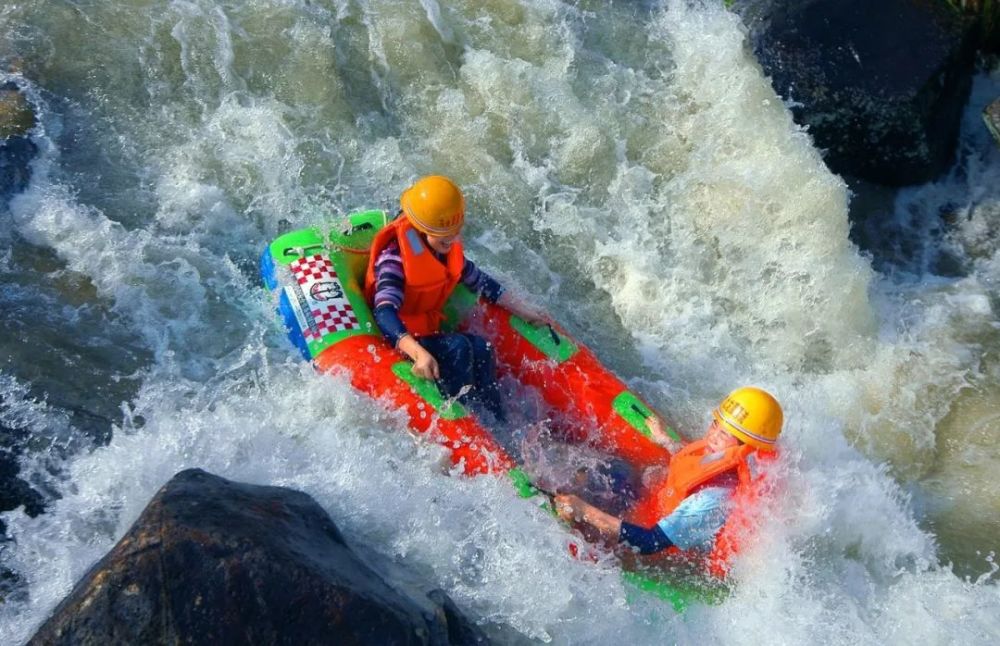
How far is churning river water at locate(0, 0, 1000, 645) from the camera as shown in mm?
4832

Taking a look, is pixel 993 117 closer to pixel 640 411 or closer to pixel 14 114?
pixel 640 411

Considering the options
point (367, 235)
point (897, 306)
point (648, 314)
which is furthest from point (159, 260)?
→ point (897, 306)

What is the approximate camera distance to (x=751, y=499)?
4.87 meters

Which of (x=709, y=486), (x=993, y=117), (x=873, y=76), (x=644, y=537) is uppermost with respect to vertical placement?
(x=993, y=117)

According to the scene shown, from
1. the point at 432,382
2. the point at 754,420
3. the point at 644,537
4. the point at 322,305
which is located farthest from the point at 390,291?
the point at 754,420

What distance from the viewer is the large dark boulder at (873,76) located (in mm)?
7949

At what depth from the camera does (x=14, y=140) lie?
22.2 feet

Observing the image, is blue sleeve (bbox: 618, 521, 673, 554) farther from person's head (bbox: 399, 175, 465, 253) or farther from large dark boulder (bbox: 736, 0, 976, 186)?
large dark boulder (bbox: 736, 0, 976, 186)

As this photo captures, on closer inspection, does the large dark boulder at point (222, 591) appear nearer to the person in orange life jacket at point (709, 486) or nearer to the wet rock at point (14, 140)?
the person in orange life jacket at point (709, 486)

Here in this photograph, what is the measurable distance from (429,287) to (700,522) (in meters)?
1.98

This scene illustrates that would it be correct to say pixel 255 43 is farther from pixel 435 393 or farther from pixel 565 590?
pixel 565 590

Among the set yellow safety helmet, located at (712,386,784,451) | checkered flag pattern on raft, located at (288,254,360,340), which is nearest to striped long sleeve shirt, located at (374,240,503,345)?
checkered flag pattern on raft, located at (288,254,360,340)

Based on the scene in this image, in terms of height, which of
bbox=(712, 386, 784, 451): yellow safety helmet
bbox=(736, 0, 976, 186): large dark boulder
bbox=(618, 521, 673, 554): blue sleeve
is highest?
bbox=(736, 0, 976, 186): large dark boulder

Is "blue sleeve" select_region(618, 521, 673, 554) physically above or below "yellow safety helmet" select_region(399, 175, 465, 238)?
below
